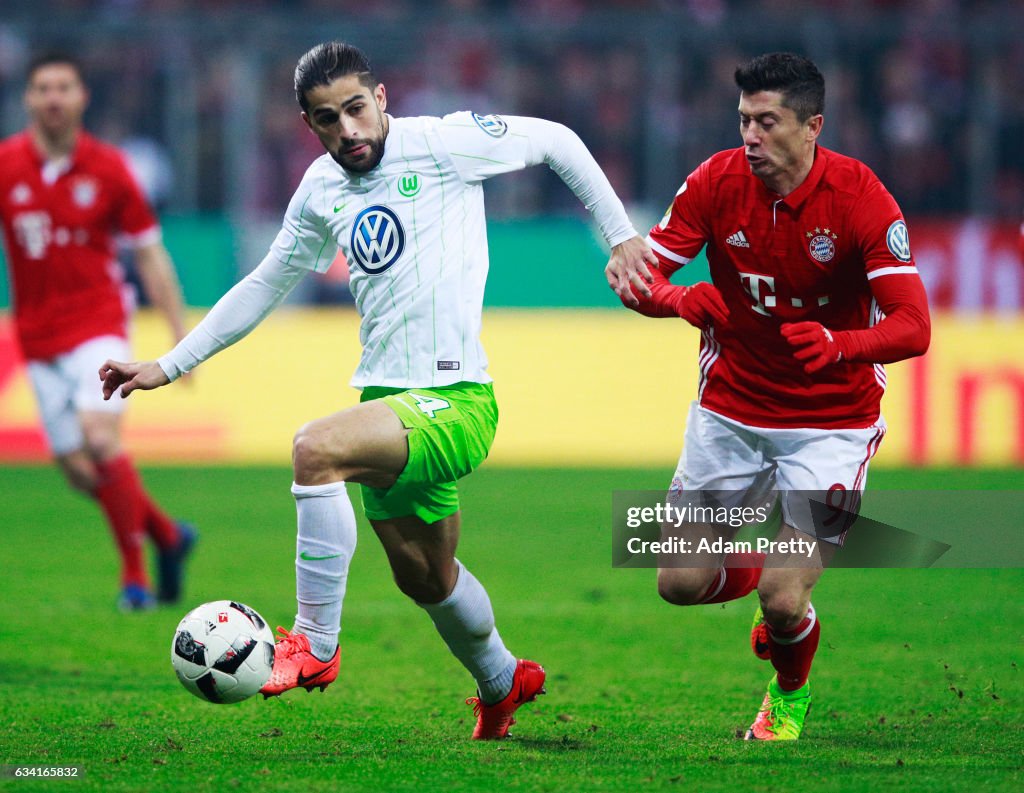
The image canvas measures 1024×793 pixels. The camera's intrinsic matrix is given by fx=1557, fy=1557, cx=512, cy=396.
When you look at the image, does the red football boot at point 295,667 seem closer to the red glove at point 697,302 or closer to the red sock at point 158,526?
the red glove at point 697,302

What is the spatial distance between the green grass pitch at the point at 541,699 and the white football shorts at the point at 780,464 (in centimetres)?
82

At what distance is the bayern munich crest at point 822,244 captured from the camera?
17.1 ft

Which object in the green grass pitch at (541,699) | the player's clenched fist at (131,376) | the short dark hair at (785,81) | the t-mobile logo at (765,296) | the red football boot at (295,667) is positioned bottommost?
the green grass pitch at (541,699)

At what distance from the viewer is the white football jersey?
5066mm

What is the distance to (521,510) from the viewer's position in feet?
38.3

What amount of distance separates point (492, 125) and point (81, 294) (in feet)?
12.7

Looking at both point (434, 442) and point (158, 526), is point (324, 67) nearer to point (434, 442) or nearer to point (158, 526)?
point (434, 442)

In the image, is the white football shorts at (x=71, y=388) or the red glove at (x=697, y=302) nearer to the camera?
the red glove at (x=697, y=302)

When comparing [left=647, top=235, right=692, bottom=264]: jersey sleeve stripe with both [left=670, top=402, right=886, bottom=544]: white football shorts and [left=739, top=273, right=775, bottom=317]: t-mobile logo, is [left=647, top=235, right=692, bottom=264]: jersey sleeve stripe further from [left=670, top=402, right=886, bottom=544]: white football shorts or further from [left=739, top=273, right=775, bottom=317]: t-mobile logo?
[left=670, top=402, right=886, bottom=544]: white football shorts

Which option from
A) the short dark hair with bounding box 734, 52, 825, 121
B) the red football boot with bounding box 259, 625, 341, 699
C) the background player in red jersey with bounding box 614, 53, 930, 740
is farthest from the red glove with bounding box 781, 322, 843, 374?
the red football boot with bounding box 259, 625, 341, 699

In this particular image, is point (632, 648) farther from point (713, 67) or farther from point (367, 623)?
point (713, 67)

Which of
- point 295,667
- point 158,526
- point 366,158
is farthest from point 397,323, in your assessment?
point 158,526

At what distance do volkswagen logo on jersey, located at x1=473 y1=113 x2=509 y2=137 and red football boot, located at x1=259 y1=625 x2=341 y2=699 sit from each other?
1774 millimetres

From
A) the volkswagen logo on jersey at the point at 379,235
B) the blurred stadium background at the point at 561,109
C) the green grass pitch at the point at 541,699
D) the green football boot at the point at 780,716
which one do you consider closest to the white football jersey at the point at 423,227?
the volkswagen logo on jersey at the point at 379,235
